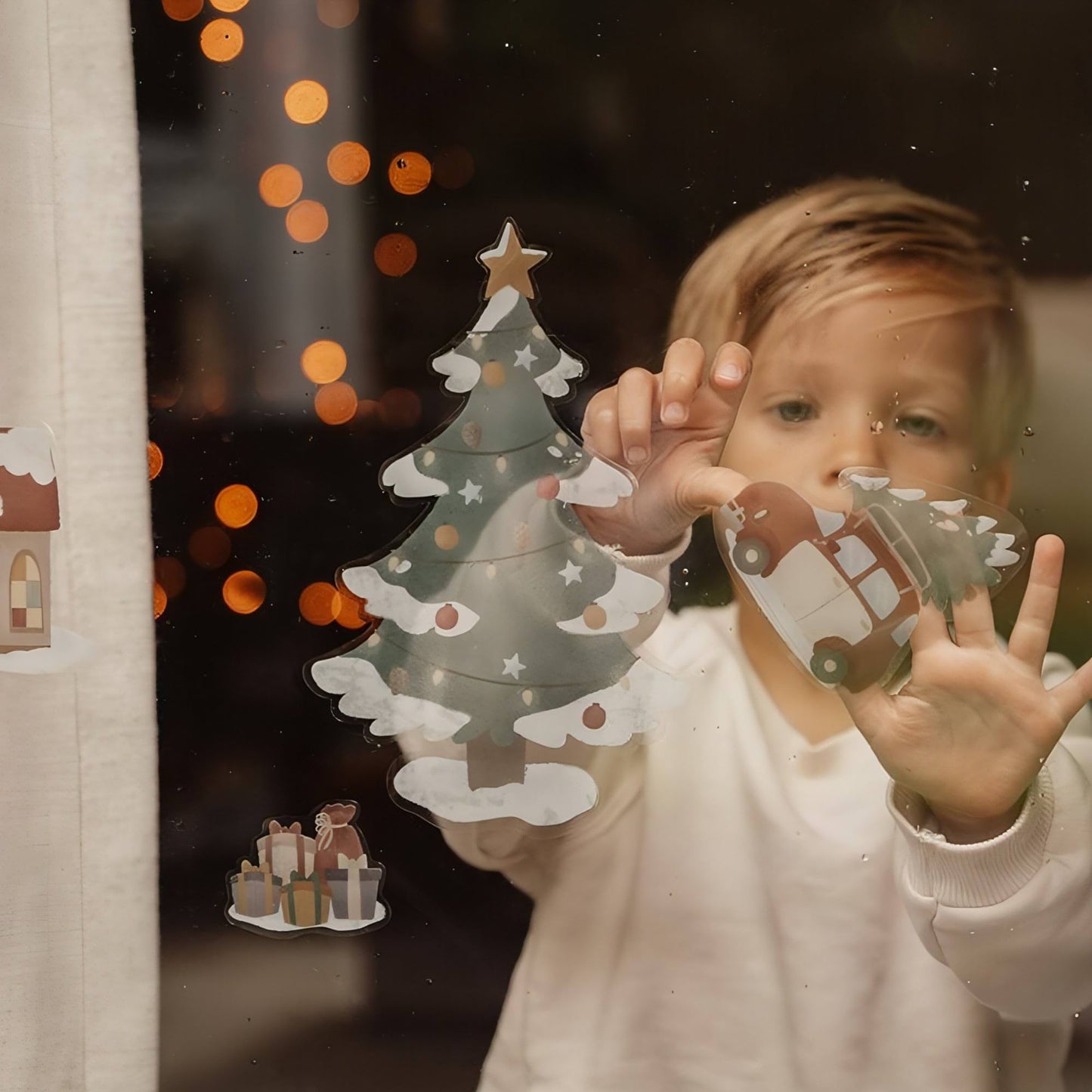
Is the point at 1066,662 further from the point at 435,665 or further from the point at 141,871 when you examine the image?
the point at 141,871

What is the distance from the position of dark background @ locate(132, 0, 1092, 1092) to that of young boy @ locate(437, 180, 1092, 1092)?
4cm

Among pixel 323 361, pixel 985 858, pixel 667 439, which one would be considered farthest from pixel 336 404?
pixel 985 858

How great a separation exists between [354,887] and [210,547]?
12.6 inches

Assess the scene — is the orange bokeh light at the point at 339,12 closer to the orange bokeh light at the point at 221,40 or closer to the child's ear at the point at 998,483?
the orange bokeh light at the point at 221,40

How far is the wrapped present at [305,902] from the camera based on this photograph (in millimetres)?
971

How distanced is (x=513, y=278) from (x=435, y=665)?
328mm

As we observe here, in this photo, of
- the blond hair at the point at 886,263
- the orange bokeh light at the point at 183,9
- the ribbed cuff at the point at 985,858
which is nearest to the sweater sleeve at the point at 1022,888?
the ribbed cuff at the point at 985,858

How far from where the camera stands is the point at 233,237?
0.96m

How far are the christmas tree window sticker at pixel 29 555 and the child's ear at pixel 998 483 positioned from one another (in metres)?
0.78

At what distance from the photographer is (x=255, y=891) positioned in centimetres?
98

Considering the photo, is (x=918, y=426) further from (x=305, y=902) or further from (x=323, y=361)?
(x=305, y=902)

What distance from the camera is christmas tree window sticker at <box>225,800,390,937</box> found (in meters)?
0.96

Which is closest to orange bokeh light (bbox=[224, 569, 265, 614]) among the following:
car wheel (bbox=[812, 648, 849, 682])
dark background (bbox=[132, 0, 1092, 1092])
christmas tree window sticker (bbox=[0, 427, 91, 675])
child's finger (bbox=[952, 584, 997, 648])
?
dark background (bbox=[132, 0, 1092, 1092])

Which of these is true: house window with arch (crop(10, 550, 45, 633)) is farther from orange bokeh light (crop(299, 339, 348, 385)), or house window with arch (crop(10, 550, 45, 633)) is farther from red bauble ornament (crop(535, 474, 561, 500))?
red bauble ornament (crop(535, 474, 561, 500))
